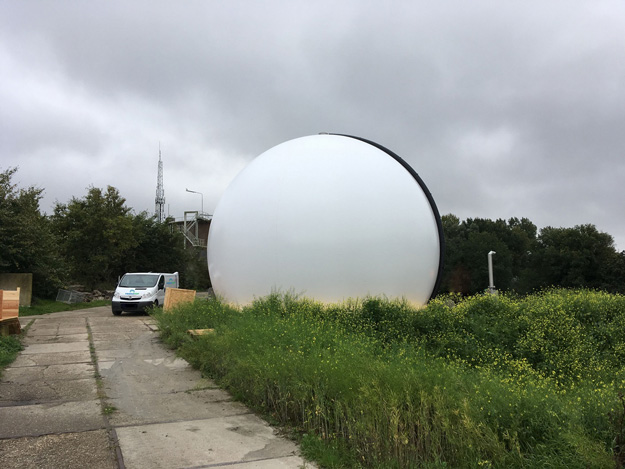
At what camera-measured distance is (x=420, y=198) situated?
1103 cm

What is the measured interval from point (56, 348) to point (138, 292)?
376 inches

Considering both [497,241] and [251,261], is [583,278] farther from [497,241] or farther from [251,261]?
[251,261]

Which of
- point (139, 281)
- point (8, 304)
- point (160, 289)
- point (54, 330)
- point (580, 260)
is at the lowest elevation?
point (54, 330)

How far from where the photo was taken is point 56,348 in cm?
995

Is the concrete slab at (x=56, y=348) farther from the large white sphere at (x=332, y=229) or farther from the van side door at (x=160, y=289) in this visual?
the van side door at (x=160, y=289)

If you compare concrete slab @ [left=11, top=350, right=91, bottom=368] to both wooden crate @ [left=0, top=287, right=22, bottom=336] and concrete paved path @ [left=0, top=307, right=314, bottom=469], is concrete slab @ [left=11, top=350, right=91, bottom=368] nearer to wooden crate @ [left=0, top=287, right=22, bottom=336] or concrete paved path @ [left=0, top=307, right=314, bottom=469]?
concrete paved path @ [left=0, top=307, right=314, bottom=469]

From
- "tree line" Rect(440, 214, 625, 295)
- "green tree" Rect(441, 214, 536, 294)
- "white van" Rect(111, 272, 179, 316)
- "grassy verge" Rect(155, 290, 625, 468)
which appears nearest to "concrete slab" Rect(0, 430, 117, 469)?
"grassy verge" Rect(155, 290, 625, 468)

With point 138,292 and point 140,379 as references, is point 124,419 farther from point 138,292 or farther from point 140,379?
point 138,292

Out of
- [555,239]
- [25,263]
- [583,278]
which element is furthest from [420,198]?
[555,239]

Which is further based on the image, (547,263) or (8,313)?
(547,263)

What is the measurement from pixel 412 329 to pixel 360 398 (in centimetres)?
380

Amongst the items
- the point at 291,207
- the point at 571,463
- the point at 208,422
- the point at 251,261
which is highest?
the point at 291,207

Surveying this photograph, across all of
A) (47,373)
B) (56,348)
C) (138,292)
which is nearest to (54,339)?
(56,348)

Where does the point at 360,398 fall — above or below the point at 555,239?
below
